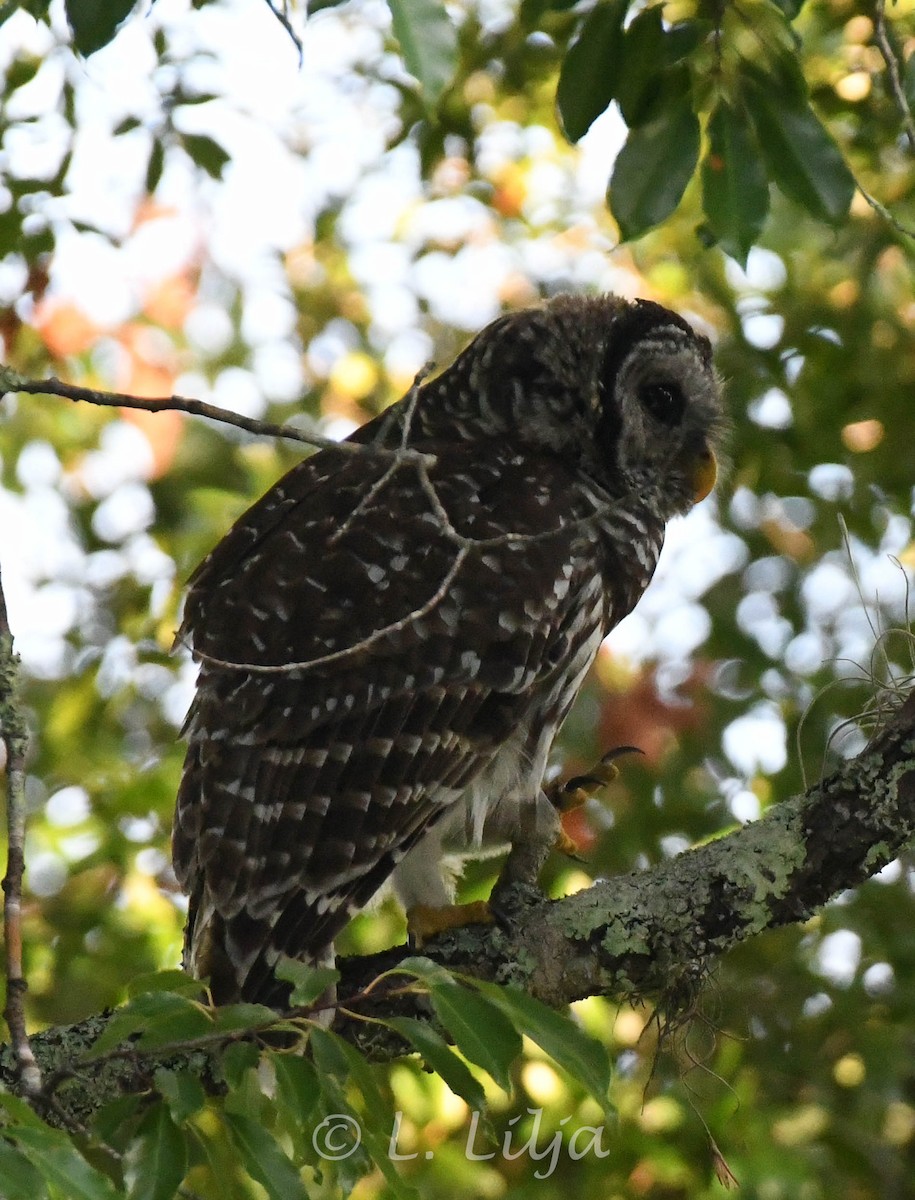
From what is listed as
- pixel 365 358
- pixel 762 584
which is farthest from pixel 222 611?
pixel 365 358

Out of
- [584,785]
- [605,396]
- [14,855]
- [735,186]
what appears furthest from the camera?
[605,396]

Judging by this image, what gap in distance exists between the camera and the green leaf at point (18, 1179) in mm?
1369

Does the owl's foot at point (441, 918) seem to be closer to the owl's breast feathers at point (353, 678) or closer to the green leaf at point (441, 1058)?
the owl's breast feathers at point (353, 678)

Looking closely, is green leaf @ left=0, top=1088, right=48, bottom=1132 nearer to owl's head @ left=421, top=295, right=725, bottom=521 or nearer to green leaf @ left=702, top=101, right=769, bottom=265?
green leaf @ left=702, top=101, right=769, bottom=265

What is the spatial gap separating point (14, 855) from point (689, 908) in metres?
1.25

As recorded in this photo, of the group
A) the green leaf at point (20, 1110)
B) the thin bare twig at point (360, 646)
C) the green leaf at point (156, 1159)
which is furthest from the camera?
the thin bare twig at point (360, 646)

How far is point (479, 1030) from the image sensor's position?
5.52 feet

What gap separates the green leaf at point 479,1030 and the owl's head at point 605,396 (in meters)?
1.92

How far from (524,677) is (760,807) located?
161cm

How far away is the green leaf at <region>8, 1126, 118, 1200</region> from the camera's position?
1412 millimetres

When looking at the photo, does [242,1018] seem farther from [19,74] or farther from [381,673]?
[19,74]

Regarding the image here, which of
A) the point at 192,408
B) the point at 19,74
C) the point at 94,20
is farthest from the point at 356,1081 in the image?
the point at 19,74

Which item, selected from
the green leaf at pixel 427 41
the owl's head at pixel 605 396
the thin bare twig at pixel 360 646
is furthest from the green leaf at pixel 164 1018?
the owl's head at pixel 605 396

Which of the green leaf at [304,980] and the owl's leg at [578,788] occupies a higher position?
the green leaf at [304,980]
